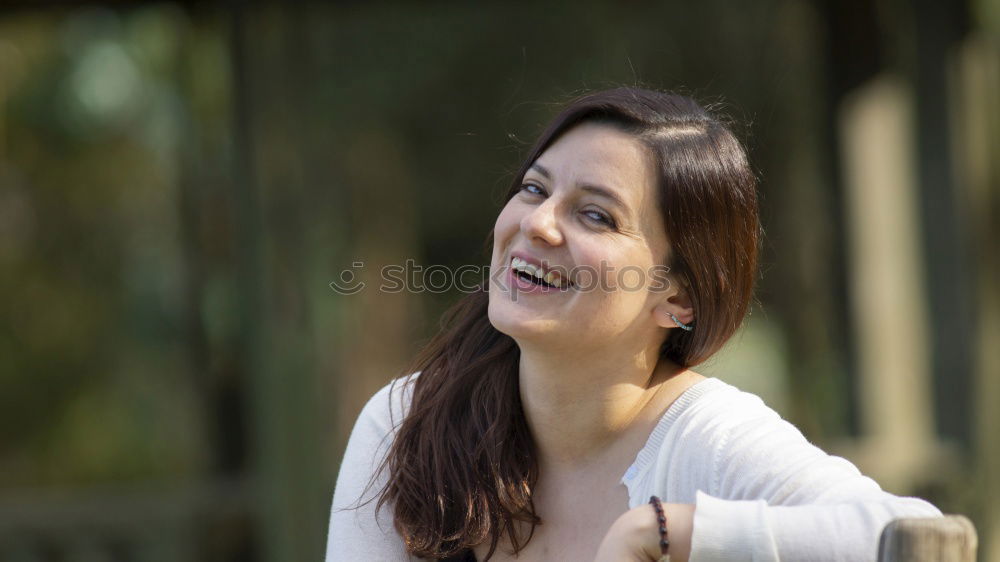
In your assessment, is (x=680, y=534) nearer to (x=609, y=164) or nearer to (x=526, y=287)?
(x=526, y=287)

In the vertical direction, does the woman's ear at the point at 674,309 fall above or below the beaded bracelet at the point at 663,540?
above

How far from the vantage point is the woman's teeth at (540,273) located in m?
2.11

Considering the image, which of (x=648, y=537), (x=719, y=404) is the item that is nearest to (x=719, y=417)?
(x=719, y=404)

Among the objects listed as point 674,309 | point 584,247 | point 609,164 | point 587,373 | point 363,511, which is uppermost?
point 609,164

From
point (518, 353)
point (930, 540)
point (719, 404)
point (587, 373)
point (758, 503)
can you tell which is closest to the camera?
point (930, 540)

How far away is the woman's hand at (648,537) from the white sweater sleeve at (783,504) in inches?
1.0

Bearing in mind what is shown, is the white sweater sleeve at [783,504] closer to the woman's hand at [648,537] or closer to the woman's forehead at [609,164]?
the woman's hand at [648,537]

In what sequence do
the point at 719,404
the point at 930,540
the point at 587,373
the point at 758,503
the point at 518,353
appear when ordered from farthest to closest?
the point at 518,353
the point at 587,373
the point at 719,404
the point at 758,503
the point at 930,540

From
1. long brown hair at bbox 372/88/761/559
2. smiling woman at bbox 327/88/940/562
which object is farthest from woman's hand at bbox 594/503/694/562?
long brown hair at bbox 372/88/761/559

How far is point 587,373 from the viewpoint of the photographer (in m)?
2.22

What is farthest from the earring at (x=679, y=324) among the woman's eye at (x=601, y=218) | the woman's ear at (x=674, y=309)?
the woman's eye at (x=601, y=218)

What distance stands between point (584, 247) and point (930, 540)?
2.61 feet

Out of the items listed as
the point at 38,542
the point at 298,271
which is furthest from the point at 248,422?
the point at 38,542

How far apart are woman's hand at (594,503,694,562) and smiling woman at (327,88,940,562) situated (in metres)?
0.19
